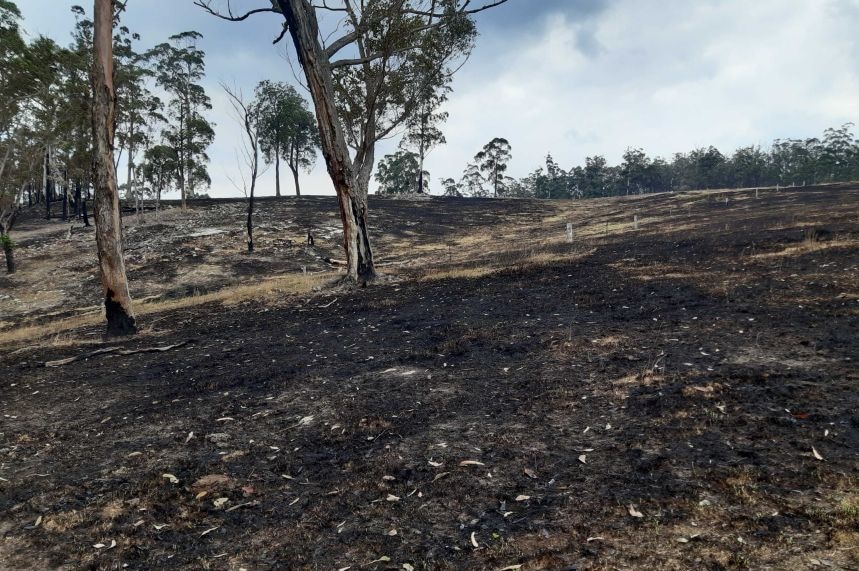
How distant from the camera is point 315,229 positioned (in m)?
38.6

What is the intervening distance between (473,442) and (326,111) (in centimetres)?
1141

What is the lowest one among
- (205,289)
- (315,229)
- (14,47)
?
(205,289)

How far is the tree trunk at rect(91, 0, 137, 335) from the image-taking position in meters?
10.5

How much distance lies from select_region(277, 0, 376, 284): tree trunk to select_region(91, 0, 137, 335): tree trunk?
13.8 feet

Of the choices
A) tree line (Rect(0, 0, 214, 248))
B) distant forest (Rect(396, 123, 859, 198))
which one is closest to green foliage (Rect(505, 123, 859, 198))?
distant forest (Rect(396, 123, 859, 198))

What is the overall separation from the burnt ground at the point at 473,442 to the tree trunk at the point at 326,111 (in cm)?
566

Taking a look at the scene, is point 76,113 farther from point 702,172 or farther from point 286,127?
point 702,172

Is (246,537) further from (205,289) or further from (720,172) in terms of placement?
(720,172)

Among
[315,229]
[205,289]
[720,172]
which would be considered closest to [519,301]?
[205,289]

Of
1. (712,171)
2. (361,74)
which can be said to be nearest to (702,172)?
(712,171)

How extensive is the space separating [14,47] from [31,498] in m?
21.7

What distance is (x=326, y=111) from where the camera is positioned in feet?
43.9

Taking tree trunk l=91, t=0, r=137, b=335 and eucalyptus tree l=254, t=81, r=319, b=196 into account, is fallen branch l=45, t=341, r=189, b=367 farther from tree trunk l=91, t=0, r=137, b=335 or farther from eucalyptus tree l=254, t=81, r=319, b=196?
eucalyptus tree l=254, t=81, r=319, b=196

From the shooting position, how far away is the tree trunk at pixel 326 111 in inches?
513
